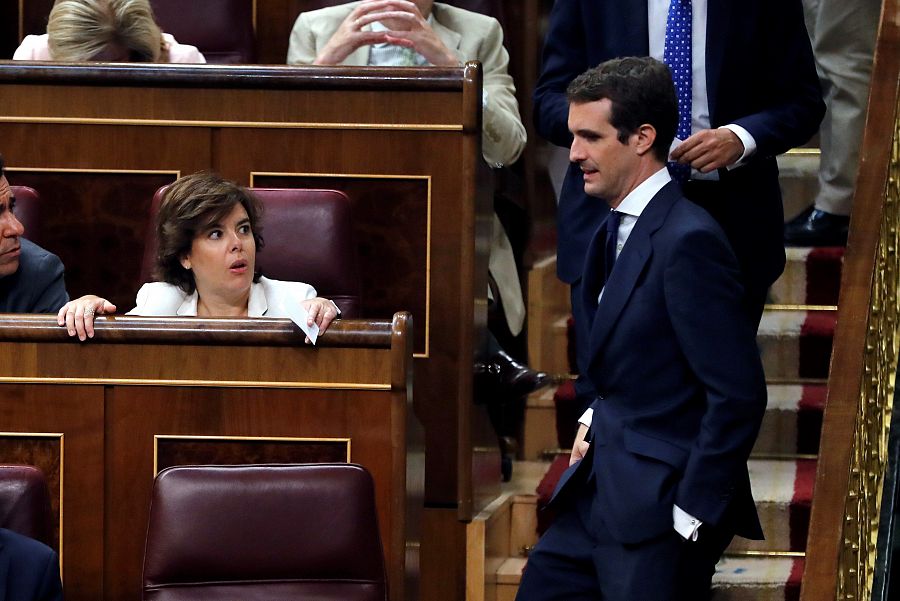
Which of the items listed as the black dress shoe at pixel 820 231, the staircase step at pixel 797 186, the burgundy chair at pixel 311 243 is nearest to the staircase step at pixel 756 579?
the burgundy chair at pixel 311 243

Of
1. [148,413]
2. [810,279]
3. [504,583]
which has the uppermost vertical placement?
[810,279]

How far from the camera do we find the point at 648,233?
87.6 inches

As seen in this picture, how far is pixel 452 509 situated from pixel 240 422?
0.63 meters

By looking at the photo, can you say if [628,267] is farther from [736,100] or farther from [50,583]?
[50,583]

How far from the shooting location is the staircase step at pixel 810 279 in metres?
3.66

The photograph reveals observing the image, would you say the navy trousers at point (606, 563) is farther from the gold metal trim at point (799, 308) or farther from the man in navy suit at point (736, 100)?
the gold metal trim at point (799, 308)

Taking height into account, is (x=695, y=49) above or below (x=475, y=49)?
below

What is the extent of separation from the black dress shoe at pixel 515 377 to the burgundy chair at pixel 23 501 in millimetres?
1145

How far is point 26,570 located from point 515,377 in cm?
131

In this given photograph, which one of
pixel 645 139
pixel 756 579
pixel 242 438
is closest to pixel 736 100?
pixel 645 139

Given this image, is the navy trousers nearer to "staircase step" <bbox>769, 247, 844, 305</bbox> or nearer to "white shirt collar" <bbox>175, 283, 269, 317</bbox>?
"white shirt collar" <bbox>175, 283, 269, 317</bbox>

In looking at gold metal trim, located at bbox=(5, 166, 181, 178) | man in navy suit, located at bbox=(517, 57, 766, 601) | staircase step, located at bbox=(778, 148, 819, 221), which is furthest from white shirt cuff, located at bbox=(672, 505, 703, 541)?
staircase step, located at bbox=(778, 148, 819, 221)

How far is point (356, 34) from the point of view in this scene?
3.31m

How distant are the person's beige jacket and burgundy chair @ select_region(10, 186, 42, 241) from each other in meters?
0.71
